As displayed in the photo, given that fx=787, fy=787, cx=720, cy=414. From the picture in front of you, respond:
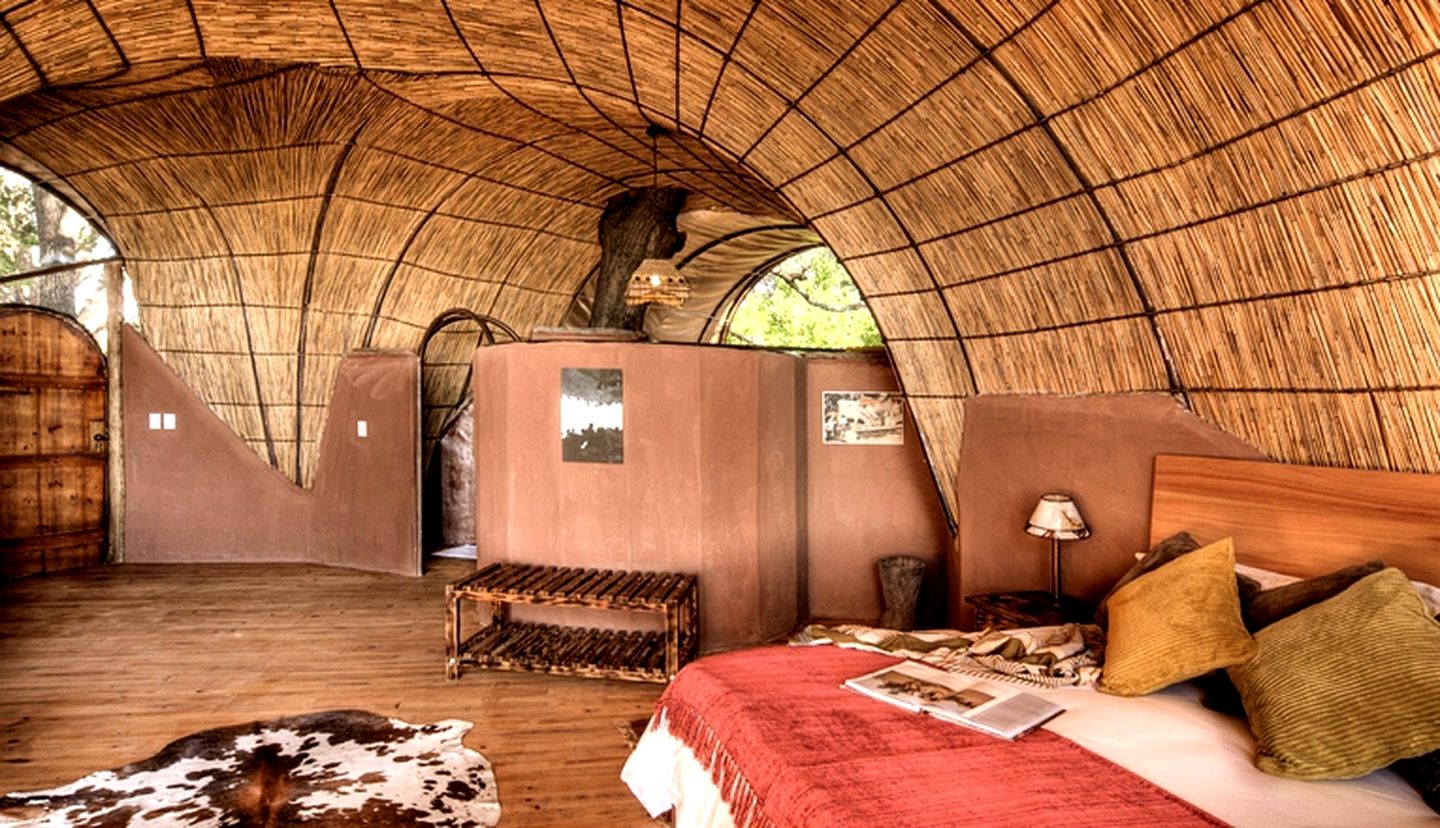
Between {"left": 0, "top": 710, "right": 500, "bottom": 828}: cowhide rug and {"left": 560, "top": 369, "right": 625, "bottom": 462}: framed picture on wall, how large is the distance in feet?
5.41

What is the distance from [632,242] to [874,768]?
536 cm

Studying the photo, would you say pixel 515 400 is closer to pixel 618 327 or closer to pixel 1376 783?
pixel 618 327

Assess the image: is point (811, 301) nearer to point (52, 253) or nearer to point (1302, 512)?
point (52, 253)

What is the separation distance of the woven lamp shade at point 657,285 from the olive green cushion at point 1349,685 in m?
3.90

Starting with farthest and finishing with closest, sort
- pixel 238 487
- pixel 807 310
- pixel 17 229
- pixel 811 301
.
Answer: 1. pixel 807 310
2. pixel 811 301
3. pixel 238 487
4. pixel 17 229

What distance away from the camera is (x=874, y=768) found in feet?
5.82

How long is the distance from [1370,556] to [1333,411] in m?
0.46

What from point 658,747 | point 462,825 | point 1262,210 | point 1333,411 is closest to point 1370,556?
point 1333,411

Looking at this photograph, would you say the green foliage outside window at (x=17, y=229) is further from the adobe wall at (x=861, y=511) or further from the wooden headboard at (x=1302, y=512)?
the wooden headboard at (x=1302, y=512)

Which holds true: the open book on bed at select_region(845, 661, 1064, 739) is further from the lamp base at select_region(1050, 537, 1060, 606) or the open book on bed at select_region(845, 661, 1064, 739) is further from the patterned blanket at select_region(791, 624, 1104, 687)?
the lamp base at select_region(1050, 537, 1060, 606)

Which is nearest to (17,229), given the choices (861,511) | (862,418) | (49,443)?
(49,443)

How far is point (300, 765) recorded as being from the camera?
3146 millimetres

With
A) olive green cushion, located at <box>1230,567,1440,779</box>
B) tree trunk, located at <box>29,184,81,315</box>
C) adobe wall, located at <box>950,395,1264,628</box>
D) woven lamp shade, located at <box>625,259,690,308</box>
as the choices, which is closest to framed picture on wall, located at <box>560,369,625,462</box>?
woven lamp shade, located at <box>625,259,690,308</box>

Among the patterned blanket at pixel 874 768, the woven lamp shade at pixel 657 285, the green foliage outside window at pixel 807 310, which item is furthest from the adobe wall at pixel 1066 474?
the green foliage outside window at pixel 807 310
